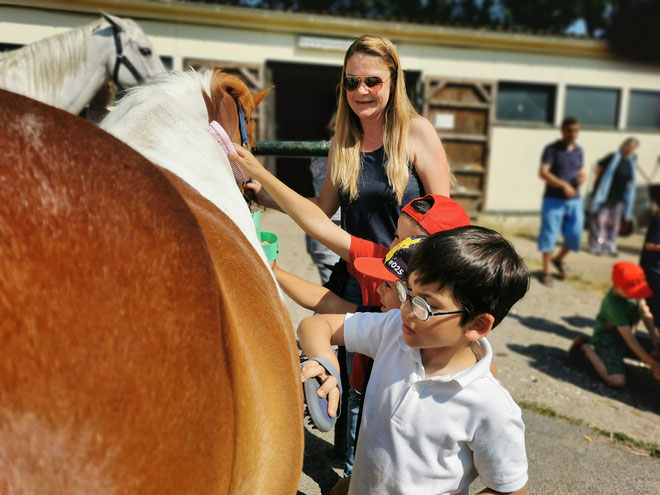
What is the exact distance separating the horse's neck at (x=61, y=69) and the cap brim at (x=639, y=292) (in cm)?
448

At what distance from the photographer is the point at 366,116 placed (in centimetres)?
198

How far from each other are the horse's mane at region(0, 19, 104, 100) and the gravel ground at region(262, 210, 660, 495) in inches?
84.2

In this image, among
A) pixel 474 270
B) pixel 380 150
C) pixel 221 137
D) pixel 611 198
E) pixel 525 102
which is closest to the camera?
pixel 474 270

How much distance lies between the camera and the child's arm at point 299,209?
5.74 ft

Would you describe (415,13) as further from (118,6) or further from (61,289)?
(61,289)

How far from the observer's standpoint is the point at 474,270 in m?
1.19

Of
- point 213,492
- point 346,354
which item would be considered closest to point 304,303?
point 346,354

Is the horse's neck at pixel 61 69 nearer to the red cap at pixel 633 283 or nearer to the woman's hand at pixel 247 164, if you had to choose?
the woman's hand at pixel 247 164

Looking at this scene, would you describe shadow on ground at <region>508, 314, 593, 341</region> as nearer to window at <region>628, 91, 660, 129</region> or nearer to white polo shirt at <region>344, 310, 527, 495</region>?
white polo shirt at <region>344, 310, 527, 495</region>

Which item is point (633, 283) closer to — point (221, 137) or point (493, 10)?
point (221, 137)

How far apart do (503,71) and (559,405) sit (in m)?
8.12

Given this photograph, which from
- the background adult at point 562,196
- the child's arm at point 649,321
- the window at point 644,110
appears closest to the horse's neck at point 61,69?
the child's arm at point 649,321

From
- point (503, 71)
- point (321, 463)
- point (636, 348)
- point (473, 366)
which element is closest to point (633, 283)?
point (636, 348)

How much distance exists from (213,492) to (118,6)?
8150 mm
